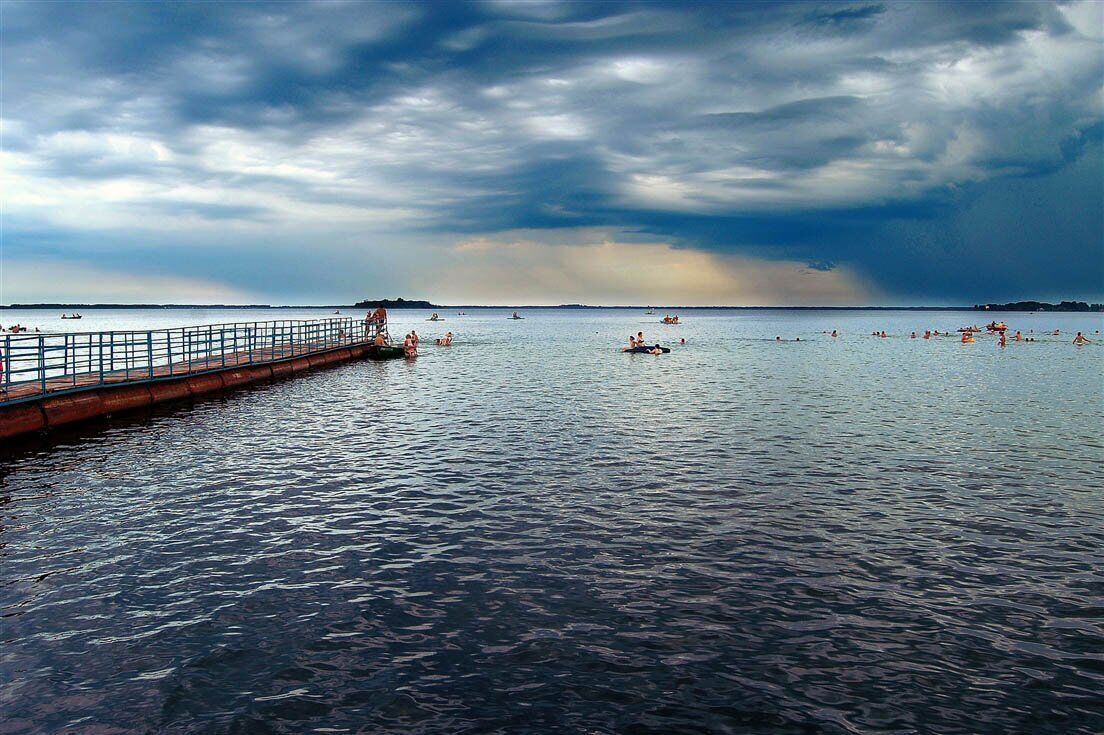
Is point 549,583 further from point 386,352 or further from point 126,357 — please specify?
point 386,352

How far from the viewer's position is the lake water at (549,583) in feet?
28.2

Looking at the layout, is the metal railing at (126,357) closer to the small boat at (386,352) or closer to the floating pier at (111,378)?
the floating pier at (111,378)

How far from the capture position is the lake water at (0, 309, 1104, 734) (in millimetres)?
8594

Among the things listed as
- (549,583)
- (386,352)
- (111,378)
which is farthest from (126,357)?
(386,352)

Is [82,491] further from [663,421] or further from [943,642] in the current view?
[663,421]

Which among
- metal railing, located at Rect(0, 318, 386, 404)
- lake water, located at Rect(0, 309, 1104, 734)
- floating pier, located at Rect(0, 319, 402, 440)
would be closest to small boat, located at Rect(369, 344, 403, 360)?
metal railing, located at Rect(0, 318, 386, 404)

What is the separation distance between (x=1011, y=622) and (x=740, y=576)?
12.9ft

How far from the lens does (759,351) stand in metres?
86.9

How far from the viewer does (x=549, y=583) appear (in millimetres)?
12305

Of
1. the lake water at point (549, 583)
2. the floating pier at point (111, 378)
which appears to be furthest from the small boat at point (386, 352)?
the lake water at point (549, 583)

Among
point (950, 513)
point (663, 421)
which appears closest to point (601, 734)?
point (950, 513)

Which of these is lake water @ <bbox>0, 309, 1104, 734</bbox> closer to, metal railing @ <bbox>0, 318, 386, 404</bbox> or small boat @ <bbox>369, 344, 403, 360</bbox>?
metal railing @ <bbox>0, 318, 386, 404</bbox>

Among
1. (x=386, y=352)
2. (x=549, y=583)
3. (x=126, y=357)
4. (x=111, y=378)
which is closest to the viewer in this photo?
(x=549, y=583)

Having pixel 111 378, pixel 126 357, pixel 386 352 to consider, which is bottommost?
pixel 386 352
